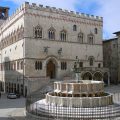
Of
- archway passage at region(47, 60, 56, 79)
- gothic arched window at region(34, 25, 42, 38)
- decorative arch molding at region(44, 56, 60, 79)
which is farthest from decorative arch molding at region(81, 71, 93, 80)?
gothic arched window at region(34, 25, 42, 38)

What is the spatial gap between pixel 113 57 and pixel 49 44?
15.1 meters

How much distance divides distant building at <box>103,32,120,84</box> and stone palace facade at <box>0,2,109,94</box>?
3320 mm

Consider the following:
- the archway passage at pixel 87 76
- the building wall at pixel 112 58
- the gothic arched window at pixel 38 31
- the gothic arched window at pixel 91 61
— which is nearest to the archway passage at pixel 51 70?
the gothic arched window at pixel 38 31

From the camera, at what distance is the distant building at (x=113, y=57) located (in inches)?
1982

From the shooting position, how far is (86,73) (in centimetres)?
4425

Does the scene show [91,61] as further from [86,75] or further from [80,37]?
[80,37]

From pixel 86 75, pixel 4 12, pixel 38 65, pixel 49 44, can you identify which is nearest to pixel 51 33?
pixel 49 44

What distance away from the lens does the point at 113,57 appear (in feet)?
170

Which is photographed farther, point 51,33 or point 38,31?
Answer: point 51,33

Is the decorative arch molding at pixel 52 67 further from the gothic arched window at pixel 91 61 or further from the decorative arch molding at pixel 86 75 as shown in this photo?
the gothic arched window at pixel 91 61

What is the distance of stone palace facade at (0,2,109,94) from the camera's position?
41312 millimetres

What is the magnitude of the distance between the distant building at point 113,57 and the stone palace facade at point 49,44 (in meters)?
3.32

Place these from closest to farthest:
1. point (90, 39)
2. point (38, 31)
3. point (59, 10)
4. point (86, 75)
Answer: point (38, 31) < point (59, 10) < point (86, 75) < point (90, 39)

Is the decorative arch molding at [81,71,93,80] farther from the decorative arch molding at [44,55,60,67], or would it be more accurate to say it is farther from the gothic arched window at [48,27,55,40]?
the gothic arched window at [48,27,55,40]
